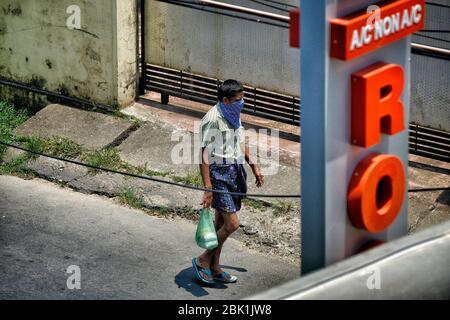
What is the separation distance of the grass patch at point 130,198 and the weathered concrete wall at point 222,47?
5.54ft

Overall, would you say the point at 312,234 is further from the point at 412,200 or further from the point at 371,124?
the point at 412,200

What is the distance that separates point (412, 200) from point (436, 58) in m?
1.24

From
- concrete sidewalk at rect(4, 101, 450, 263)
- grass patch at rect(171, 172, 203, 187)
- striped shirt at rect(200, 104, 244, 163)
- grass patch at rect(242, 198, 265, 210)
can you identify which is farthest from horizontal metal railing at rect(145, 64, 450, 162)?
striped shirt at rect(200, 104, 244, 163)

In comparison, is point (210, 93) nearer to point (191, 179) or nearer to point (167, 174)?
point (167, 174)

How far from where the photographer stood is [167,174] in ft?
34.9

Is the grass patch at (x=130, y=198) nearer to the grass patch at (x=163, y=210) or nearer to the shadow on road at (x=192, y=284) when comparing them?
the grass patch at (x=163, y=210)

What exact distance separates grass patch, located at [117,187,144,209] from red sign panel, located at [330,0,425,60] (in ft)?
11.8

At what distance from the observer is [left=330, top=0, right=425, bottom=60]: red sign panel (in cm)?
687

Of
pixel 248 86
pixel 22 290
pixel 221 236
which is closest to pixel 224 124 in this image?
pixel 221 236

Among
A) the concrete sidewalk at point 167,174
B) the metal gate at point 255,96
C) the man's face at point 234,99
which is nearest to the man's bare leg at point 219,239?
the concrete sidewalk at point 167,174

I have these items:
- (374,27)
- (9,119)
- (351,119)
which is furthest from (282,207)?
(9,119)

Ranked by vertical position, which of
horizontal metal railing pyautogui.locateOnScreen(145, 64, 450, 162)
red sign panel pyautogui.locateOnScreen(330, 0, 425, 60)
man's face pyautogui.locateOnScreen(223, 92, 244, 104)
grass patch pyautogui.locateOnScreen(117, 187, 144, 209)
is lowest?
grass patch pyautogui.locateOnScreen(117, 187, 144, 209)

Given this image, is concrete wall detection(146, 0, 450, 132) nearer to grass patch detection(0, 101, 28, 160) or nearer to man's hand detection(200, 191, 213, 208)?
grass patch detection(0, 101, 28, 160)

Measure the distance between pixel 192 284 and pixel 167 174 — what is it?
1951 mm
